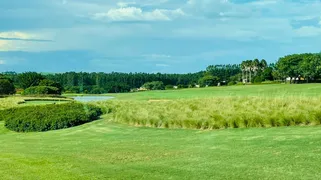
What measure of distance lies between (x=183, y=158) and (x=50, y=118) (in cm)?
1520

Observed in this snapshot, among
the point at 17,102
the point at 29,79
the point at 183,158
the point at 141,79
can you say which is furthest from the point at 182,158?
the point at 141,79

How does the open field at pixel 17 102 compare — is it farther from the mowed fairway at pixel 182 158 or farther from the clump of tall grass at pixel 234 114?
the mowed fairway at pixel 182 158

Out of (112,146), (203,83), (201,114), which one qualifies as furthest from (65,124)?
(203,83)

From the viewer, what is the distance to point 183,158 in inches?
401

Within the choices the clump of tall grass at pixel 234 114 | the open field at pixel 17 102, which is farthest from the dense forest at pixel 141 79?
the clump of tall grass at pixel 234 114

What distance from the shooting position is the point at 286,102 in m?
16.9

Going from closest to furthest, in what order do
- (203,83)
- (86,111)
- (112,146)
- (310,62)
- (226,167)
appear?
(226,167) < (112,146) < (86,111) < (310,62) < (203,83)

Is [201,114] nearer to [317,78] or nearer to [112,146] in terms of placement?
[112,146]

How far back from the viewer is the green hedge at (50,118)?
2348cm

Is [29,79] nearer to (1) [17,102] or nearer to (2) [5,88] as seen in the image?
(2) [5,88]

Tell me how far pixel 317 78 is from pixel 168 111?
76.8 m

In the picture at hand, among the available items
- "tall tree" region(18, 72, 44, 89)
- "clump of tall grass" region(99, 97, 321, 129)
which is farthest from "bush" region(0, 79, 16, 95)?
"clump of tall grass" region(99, 97, 321, 129)

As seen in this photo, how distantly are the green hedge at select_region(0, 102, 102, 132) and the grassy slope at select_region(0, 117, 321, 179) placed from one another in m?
8.85

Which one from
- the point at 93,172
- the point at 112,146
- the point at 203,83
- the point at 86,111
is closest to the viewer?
the point at 93,172
